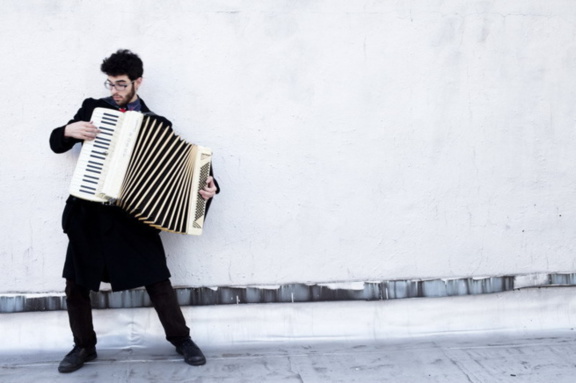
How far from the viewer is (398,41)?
4.10 metres

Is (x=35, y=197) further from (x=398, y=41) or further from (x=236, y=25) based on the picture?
(x=398, y=41)

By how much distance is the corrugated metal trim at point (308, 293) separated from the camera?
3.99 metres

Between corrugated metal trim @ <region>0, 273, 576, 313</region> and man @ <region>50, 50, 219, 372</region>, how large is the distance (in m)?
0.32

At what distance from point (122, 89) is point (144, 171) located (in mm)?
426

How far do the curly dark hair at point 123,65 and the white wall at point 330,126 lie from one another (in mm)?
354

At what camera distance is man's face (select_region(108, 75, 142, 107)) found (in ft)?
11.7

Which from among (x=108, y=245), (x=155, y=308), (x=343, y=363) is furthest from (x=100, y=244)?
(x=343, y=363)

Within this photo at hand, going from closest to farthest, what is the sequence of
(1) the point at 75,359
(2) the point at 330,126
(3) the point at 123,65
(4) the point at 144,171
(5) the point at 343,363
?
(4) the point at 144,171, (3) the point at 123,65, (1) the point at 75,359, (5) the point at 343,363, (2) the point at 330,126

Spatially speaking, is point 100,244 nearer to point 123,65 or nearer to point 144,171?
point 144,171

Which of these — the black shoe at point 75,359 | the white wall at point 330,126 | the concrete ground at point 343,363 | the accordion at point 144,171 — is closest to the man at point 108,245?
the black shoe at point 75,359

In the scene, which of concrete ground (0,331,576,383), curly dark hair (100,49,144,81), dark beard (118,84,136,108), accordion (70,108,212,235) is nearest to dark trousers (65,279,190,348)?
concrete ground (0,331,576,383)

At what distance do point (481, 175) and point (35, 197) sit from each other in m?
2.41

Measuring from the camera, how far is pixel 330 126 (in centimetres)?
410

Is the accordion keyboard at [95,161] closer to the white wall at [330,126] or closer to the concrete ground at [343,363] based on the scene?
the white wall at [330,126]
